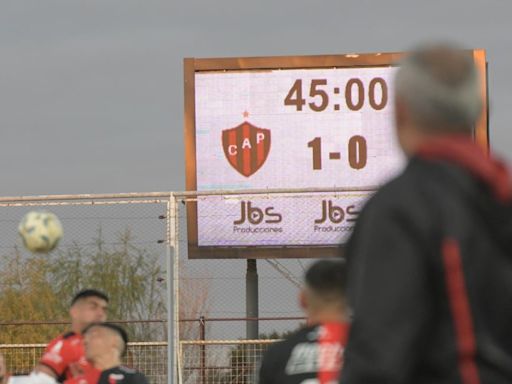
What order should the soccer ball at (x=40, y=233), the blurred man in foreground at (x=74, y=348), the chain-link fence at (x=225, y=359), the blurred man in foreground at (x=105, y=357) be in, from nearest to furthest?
1. the blurred man in foreground at (x=105, y=357)
2. the blurred man in foreground at (x=74, y=348)
3. the soccer ball at (x=40, y=233)
4. the chain-link fence at (x=225, y=359)

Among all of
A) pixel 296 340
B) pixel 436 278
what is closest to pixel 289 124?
pixel 296 340

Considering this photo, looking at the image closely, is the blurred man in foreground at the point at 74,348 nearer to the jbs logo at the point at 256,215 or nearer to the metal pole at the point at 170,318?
the metal pole at the point at 170,318

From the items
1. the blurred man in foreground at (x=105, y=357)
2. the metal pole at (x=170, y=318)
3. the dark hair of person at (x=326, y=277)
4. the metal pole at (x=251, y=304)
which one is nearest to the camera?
the dark hair of person at (x=326, y=277)

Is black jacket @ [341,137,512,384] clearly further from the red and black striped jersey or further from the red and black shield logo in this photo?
the red and black shield logo

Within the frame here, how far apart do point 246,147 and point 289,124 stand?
98 cm

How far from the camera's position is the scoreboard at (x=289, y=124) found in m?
25.0

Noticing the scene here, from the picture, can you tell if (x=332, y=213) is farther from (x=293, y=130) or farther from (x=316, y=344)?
(x=316, y=344)

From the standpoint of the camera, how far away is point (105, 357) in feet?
26.8

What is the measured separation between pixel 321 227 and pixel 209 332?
17.2 feet

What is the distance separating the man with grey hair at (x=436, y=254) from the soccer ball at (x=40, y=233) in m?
11.6

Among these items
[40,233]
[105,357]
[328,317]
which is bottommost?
[105,357]

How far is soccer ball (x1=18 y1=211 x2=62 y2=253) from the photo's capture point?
14.2m

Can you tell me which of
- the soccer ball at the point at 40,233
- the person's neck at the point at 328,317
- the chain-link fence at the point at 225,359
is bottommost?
the chain-link fence at the point at 225,359

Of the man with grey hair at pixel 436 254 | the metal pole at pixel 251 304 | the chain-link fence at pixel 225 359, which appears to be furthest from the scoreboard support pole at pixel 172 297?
the man with grey hair at pixel 436 254
